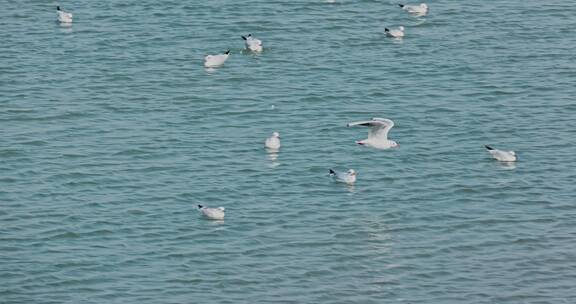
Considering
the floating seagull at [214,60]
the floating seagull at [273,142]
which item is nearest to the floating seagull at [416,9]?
the floating seagull at [214,60]

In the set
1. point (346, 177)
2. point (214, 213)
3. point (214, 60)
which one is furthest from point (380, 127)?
point (214, 60)

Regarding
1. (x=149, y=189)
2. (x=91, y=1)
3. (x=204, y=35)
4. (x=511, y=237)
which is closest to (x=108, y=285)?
(x=149, y=189)

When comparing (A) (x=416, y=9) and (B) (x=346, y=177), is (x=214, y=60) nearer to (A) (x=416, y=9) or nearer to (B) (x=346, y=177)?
(A) (x=416, y=9)

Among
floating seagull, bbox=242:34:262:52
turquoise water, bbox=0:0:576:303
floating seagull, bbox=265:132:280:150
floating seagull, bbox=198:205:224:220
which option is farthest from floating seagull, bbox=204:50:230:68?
floating seagull, bbox=198:205:224:220

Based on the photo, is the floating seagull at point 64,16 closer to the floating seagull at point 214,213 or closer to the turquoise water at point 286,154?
the turquoise water at point 286,154

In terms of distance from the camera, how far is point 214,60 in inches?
1892

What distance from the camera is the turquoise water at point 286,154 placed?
31891 mm

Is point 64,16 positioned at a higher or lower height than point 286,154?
higher

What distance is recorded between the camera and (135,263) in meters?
32.3

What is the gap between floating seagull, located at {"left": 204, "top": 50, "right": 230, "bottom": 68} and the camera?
158 ft

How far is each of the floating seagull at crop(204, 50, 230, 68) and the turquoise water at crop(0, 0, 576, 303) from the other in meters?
0.32

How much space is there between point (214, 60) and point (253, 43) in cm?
195

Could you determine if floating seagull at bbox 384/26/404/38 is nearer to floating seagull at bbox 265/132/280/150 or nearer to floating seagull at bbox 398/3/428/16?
floating seagull at bbox 398/3/428/16

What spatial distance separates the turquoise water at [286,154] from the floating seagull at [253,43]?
304mm
